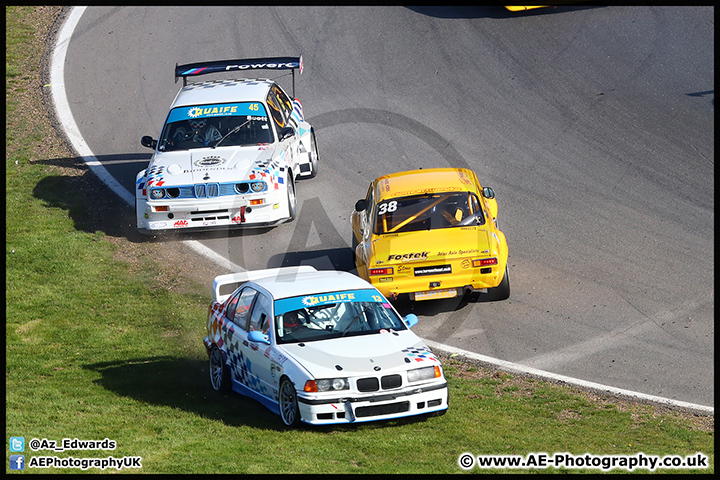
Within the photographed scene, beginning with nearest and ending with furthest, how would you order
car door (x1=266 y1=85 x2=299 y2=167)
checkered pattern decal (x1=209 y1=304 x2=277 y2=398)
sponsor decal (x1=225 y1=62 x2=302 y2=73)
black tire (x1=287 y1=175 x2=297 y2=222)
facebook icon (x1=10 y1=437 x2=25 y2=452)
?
facebook icon (x1=10 y1=437 x2=25 y2=452) → checkered pattern decal (x1=209 y1=304 x2=277 y2=398) → black tire (x1=287 y1=175 x2=297 y2=222) → car door (x1=266 y1=85 x2=299 y2=167) → sponsor decal (x1=225 y1=62 x2=302 y2=73)

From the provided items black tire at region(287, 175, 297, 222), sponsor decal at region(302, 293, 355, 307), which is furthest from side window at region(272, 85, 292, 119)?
sponsor decal at region(302, 293, 355, 307)

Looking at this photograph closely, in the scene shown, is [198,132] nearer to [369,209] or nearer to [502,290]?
[369,209]

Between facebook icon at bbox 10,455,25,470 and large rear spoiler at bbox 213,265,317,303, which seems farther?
large rear spoiler at bbox 213,265,317,303

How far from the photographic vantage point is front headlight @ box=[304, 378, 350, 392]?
8.35m

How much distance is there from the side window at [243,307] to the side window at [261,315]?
0.17 meters

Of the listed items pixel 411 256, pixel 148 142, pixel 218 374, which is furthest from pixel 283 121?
pixel 218 374

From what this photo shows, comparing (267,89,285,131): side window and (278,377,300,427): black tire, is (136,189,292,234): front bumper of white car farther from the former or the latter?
(278,377,300,427): black tire

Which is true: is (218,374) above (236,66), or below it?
below

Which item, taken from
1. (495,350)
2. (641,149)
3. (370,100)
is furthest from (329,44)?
(495,350)

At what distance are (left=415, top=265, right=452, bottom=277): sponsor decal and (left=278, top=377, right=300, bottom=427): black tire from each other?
3831 millimetres

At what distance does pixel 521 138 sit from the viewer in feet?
59.5

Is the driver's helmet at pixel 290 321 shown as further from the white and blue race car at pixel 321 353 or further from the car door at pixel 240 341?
the car door at pixel 240 341

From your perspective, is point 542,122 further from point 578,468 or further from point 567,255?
point 578,468

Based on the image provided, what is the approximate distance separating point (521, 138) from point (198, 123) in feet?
21.7
